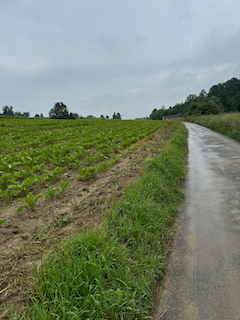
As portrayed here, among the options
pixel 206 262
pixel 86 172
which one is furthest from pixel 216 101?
pixel 206 262

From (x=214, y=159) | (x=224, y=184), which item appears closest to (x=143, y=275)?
(x=224, y=184)

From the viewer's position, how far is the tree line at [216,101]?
197 ft

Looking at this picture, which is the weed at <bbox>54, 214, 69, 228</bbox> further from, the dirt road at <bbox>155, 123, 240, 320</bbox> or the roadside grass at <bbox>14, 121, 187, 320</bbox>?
the dirt road at <bbox>155, 123, 240, 320</bbox>

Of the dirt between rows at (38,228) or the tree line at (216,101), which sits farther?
the tree line at (216,101)

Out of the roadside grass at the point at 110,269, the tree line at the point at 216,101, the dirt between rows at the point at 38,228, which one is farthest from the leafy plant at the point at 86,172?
the tree line at the point at 216,101

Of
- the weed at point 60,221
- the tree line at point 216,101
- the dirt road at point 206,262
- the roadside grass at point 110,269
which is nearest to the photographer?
the roadside grass at point 110,269

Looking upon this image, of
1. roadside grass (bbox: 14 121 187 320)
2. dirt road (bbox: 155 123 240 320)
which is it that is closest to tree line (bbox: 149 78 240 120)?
dirt road (bbox: 155 123 240 320)

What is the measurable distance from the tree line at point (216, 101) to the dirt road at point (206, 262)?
51.3 m

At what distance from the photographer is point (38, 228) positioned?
339 centimetres

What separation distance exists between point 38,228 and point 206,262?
272 centimetres

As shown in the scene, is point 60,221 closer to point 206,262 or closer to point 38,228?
point 38,228

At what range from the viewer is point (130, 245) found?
10.2ft

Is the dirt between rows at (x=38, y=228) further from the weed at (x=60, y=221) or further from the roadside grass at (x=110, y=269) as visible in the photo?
the roadside grass at (x=110, y=269)

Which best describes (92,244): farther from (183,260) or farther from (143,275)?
(183,260)
